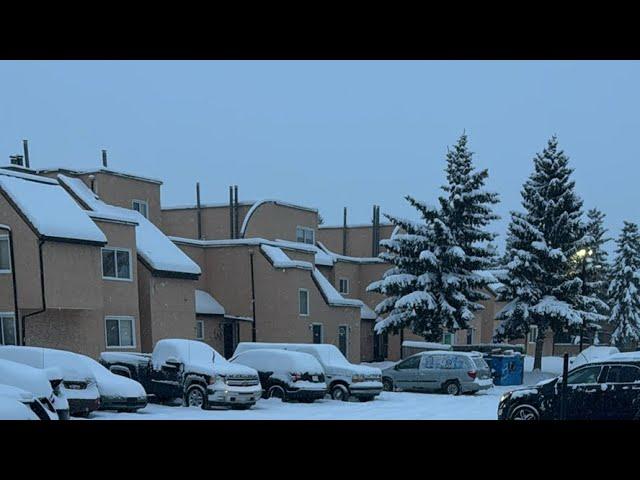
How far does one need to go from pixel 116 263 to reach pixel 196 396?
4.79 metres

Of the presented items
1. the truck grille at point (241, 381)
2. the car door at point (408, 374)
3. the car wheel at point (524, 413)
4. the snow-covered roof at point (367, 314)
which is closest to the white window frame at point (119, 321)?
the truck grille at point (241, 381)

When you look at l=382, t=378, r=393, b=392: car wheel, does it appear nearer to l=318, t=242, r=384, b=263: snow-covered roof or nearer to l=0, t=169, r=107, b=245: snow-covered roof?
l=0, t=169, r=107, b=245: snow-covered roof

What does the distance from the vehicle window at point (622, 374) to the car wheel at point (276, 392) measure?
5.30 m

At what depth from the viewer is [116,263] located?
13156 mm

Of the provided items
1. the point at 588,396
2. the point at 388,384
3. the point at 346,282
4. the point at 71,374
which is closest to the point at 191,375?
the point at 71,374

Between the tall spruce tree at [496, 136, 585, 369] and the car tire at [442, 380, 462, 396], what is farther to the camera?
the tall spruce tree at [496, 136, 585, 369]

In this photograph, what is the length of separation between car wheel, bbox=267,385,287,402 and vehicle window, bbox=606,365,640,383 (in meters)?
5.30

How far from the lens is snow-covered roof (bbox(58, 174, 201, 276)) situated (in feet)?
45.4

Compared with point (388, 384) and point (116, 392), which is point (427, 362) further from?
point (116, 392)

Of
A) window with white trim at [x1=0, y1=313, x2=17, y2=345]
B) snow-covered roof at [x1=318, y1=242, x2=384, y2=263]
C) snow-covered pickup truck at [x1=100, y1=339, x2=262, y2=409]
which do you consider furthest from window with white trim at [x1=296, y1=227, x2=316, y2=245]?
window with white trim at [x1=0, y1=313, x2=17, y2=345]

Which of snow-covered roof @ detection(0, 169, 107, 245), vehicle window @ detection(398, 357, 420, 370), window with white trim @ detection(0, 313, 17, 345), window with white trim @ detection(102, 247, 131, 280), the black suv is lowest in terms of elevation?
vehicle window @ detection(398, 357, 420, 370)
